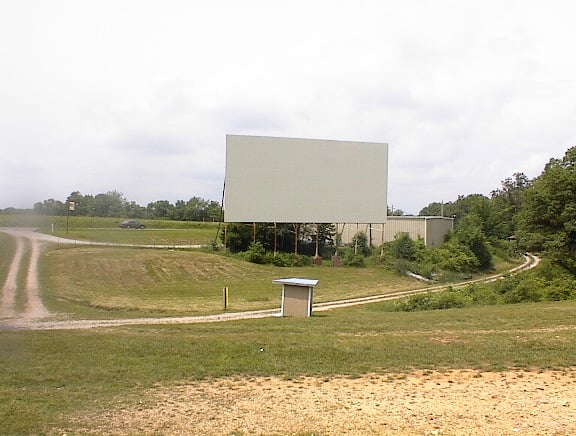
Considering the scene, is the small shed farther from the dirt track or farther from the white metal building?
the white metal building

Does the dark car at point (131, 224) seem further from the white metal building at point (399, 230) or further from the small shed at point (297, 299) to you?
the white metal building at point (399, 230)

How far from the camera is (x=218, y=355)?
1021 cm

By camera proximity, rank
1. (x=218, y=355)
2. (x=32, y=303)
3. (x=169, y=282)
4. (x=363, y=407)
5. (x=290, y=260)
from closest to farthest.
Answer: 1. (x=363, y=407)
2. (x=218, y=355)
3. (x=32, y=303)
4. (x=169, y=282)
5. (x=290, y=260)

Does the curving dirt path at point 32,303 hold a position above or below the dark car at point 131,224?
below

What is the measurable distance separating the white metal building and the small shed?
29314 mm

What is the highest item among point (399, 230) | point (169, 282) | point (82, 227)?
point (399, 230)

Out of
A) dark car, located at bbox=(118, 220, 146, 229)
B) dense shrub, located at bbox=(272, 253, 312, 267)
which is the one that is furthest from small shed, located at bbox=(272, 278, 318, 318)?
dense shrub, located at bbox=(272, 253, 312, 267)

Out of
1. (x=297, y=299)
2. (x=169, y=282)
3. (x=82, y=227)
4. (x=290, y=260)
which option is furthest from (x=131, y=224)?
(x=290, y=260)

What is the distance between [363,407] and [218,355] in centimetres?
364

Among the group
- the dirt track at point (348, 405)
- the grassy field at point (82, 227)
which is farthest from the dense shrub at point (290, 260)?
the grassy field at point (82, 227)

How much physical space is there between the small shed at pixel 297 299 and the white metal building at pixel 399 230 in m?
29.3

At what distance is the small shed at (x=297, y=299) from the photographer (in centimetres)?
1800

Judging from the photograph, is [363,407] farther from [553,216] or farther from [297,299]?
[553,216]

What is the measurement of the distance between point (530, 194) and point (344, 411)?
27231 millimetres
